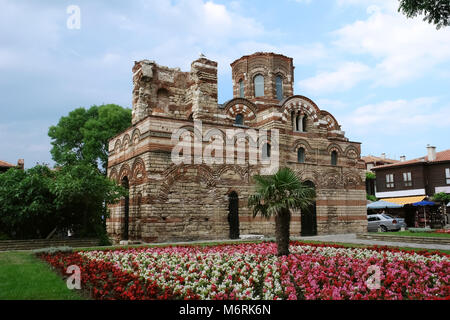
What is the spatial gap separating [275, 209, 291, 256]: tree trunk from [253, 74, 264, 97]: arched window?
60.5 feet

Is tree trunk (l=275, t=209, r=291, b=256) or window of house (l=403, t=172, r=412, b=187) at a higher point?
window of house (l=403, t=172, r=412, b=187)

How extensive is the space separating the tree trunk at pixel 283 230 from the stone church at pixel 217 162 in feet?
27.0

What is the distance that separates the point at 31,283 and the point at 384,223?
22968 mm

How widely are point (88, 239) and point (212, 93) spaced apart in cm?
1081

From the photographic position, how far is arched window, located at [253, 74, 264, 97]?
2783 cm

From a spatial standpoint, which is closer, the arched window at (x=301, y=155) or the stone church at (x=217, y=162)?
the stone church at (x=217, y=162)

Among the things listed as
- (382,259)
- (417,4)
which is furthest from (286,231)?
(417,4)

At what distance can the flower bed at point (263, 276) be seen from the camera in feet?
20.6

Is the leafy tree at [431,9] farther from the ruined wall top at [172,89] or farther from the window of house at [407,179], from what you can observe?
the window of house at [407,179]

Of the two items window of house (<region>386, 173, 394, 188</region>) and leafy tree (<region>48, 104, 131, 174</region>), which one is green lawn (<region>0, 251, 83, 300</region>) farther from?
window of house (<region>386, 173, 394, 188</region>)

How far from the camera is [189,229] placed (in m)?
18.3

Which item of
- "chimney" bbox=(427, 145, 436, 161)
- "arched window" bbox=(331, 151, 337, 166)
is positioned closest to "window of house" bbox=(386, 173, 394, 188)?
"chimney" bbox=(427, 145, 436, 161)

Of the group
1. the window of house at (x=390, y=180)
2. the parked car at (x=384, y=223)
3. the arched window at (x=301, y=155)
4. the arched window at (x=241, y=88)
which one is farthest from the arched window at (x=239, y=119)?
the window of house at (x=390, y=180)
